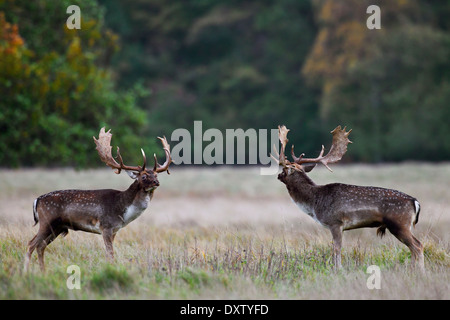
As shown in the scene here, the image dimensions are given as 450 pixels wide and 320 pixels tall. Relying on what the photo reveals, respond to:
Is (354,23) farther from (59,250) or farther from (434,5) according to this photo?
(59,250)

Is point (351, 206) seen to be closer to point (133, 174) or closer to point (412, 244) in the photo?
point (412, 244)

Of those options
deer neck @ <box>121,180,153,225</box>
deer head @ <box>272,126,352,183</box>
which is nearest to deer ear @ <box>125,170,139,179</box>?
deer neck @ <box>121,180,153,225</box>

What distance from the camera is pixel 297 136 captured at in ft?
123

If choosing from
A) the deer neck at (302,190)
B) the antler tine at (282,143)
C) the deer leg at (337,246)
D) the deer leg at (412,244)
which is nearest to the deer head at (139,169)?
the antler tine at (282,143)

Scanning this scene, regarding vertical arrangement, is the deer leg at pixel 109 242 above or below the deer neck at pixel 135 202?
below

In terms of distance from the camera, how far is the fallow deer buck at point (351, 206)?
8.00 metres

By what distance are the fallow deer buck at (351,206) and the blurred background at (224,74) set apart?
10695 millimetres

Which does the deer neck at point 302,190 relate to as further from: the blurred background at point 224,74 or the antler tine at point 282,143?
the blurred background at point 224,74

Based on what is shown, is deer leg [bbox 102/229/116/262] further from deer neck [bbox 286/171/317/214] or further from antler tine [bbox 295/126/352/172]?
antler tine [bbox 295/126/352/172]

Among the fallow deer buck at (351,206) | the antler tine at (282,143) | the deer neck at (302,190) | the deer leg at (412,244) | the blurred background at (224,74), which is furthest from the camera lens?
the blurred background at (224,74)

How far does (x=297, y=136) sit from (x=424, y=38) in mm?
8349

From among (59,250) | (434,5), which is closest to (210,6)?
(434,5)

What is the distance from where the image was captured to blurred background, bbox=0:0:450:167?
1894 cm

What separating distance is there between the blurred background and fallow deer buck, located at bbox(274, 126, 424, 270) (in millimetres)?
10695
